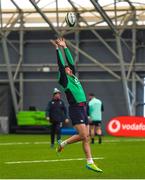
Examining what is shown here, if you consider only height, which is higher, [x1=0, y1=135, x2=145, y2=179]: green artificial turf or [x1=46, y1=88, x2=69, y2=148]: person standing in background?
[x1=46, y1=88, x2=69, y2=148]: person standing in background

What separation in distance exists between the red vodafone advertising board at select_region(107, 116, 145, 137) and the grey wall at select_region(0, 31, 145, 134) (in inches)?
399

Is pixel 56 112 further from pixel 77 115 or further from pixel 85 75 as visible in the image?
pixel 85 75

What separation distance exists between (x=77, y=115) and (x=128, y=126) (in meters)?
19.1

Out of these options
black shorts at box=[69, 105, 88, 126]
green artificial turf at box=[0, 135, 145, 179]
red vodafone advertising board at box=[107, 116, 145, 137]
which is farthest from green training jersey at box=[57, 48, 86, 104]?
red vodafone advertising board at box=[107, 116, 145, 137]

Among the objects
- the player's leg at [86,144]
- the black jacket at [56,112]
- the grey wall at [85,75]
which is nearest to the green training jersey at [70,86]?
the player's leg at [86,144]

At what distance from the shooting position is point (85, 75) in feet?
140

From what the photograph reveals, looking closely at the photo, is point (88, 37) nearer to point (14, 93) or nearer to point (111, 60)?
point (111, 60)

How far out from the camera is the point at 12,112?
142ft

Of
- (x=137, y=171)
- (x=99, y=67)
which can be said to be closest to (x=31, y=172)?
(x=137, y=171)

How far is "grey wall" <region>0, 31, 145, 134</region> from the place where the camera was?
42.3m

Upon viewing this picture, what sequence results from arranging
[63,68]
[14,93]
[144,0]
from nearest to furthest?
[63,68] → [144,0] → [14,93]

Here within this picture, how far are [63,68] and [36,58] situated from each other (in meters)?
31.4

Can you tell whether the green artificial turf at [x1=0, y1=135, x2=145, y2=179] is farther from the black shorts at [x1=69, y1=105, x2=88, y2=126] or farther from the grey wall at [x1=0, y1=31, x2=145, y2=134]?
the grey wall at [x1=0, y1=31, x2=145, y2=134]

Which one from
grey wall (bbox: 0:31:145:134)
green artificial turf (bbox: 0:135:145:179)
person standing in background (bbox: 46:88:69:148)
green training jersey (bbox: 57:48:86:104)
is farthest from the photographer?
grey wall (bbox: 0:31:145:134)
